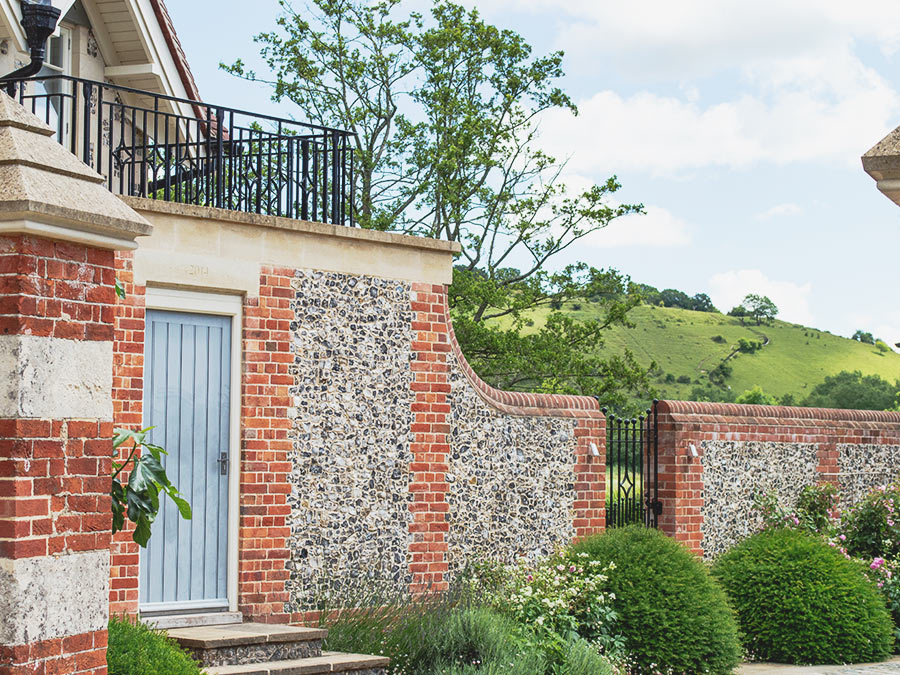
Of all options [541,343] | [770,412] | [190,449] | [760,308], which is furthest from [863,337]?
[190,449]

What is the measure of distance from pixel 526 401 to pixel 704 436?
9.65ft

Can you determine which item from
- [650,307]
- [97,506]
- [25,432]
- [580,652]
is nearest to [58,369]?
[25,432]

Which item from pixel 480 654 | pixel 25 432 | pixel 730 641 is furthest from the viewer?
pixel 730 641

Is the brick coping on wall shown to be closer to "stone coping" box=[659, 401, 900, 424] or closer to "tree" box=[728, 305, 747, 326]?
"stone coping" box=[659, 401, 900, 424]

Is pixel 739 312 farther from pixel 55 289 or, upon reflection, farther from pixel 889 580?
pixel 55 289

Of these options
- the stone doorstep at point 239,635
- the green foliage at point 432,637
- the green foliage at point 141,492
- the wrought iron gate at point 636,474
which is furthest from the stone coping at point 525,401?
the green foliage at point 141,492

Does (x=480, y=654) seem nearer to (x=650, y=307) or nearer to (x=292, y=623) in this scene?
(x=292, y=623)

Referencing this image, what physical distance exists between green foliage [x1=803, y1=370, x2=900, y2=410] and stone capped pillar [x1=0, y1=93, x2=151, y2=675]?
4265cm

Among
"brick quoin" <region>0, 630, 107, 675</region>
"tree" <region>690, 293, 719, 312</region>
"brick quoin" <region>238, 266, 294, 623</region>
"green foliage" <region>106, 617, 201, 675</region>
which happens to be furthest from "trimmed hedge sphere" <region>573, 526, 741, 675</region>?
"tree" <region>690, 293, 719, 312</region>

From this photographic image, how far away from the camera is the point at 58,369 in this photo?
5039 millimetres

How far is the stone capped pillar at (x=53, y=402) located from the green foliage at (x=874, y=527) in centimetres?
1203

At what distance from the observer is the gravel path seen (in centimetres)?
1155

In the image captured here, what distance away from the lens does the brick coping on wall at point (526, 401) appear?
460 inches

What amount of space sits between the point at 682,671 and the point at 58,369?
7432 millimetres
